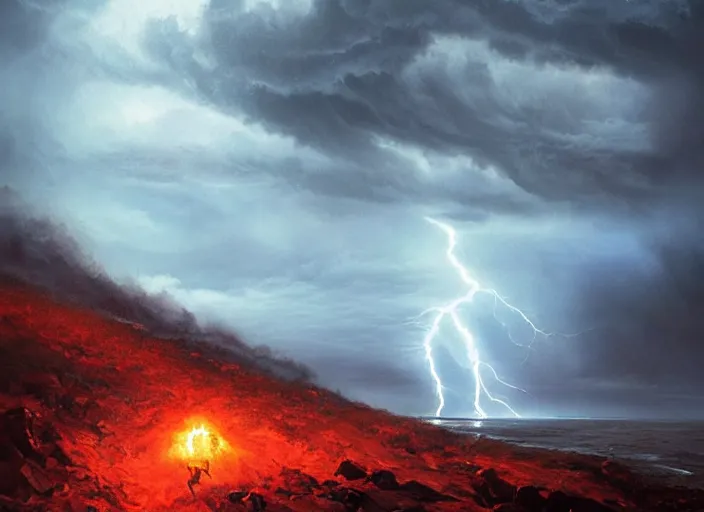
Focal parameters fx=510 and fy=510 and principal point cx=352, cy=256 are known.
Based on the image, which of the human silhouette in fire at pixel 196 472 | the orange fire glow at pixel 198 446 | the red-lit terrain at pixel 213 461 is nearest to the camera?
the red-lit terrain at pixel 213 461

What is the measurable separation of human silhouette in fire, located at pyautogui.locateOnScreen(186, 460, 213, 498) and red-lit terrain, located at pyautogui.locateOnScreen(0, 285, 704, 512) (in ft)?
0.50

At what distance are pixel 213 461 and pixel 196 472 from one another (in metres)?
0.89

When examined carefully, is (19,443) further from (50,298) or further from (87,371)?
(50,298)

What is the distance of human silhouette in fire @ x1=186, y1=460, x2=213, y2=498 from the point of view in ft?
45.0

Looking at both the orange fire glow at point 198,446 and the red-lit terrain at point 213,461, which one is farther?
the orange fire glow at point 198,446

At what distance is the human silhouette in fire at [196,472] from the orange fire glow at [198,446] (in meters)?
0.24

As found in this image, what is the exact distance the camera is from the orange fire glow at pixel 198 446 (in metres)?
14.8

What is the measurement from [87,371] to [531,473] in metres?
15.8

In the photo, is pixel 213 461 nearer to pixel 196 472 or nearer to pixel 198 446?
pixel 198 446

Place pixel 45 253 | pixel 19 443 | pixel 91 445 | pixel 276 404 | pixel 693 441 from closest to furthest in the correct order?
pixel 19 443
pixel 91 445
pixel 276 404
pixel 45 253
pixel 693 441

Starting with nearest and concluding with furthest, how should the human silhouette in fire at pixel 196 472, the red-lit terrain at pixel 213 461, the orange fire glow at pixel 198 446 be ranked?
the red-lit terrain at pixel 213 461 → the human silhouette in fire at pixel 196 472 → the orange fire glow at pixel 198 446

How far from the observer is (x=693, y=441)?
108 ft

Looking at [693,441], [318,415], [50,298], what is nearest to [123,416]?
[318,415]

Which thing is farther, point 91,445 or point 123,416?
point 123,416
